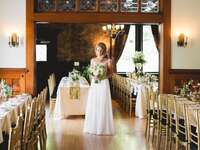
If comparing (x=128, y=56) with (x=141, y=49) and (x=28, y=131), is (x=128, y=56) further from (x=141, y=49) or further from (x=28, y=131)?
(x=28, y=131)

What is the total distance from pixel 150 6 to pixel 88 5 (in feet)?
4.77

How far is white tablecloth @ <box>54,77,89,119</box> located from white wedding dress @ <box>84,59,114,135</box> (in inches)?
95.2

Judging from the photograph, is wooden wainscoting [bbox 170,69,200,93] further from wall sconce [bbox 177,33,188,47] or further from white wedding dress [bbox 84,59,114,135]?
white wedding dress [bbox 84,59,114,135]

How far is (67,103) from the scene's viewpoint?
11547 millimetres

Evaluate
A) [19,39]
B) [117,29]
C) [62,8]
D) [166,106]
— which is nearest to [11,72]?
[19,39]

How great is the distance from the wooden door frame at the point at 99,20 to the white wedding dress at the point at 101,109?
5.37 ft

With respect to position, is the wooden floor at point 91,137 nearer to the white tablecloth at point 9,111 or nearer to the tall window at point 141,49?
the white tablecloth at point 9,111

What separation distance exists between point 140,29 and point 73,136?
9669mm

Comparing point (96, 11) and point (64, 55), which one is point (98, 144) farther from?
point (64, 55)

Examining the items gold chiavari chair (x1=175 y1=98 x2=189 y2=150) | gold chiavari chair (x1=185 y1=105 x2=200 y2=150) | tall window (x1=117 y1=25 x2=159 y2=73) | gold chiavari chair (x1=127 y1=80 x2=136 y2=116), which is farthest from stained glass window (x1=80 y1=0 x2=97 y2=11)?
tall window (x1=117 y1=25 x2=159 y2=73)

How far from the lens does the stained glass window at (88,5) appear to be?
32.6ft

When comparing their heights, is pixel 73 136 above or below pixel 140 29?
below

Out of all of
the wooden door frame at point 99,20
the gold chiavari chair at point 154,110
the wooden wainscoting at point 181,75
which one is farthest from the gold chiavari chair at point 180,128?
the wooden door frame at point 99,20

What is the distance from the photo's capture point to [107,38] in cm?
1761
